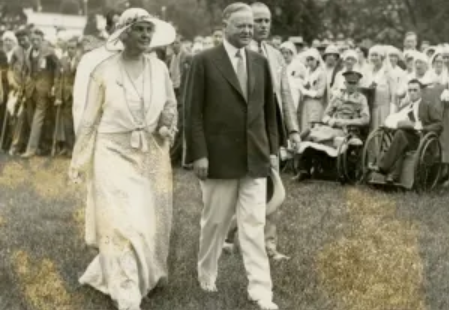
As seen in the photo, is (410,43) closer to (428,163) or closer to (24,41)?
(428,163)

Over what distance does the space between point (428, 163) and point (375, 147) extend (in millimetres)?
701

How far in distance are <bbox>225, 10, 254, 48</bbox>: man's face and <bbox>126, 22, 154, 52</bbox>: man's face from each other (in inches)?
21.1

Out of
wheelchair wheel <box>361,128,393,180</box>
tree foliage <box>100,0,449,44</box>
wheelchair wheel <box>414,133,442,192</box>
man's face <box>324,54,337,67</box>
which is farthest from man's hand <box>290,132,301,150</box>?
tree foliage <box>100,0,449,44</box>

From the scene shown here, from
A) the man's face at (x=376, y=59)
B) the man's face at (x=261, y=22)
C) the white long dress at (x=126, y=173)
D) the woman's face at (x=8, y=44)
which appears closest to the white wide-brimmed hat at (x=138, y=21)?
the white long dress at (x=126, y=173)

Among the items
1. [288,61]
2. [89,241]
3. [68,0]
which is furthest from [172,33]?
[68,0]

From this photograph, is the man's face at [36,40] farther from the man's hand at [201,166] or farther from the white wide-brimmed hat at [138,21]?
the man's hand at [201,166]

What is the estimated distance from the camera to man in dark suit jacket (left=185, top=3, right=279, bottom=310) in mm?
7055

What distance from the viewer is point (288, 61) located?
16875 millimetres

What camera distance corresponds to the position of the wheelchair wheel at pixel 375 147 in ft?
44.2

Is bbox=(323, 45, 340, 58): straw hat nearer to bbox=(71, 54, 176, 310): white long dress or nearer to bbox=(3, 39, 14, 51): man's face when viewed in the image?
bbox=(3, 39, 14, 51): man's face

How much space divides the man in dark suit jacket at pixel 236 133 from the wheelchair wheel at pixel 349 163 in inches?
262

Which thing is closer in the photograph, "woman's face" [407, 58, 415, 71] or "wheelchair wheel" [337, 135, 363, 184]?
"wheelchair wheel" [337, 135, 363, 184]

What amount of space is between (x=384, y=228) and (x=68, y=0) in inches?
710

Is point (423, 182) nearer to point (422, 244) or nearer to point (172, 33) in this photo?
point (422, 244)
